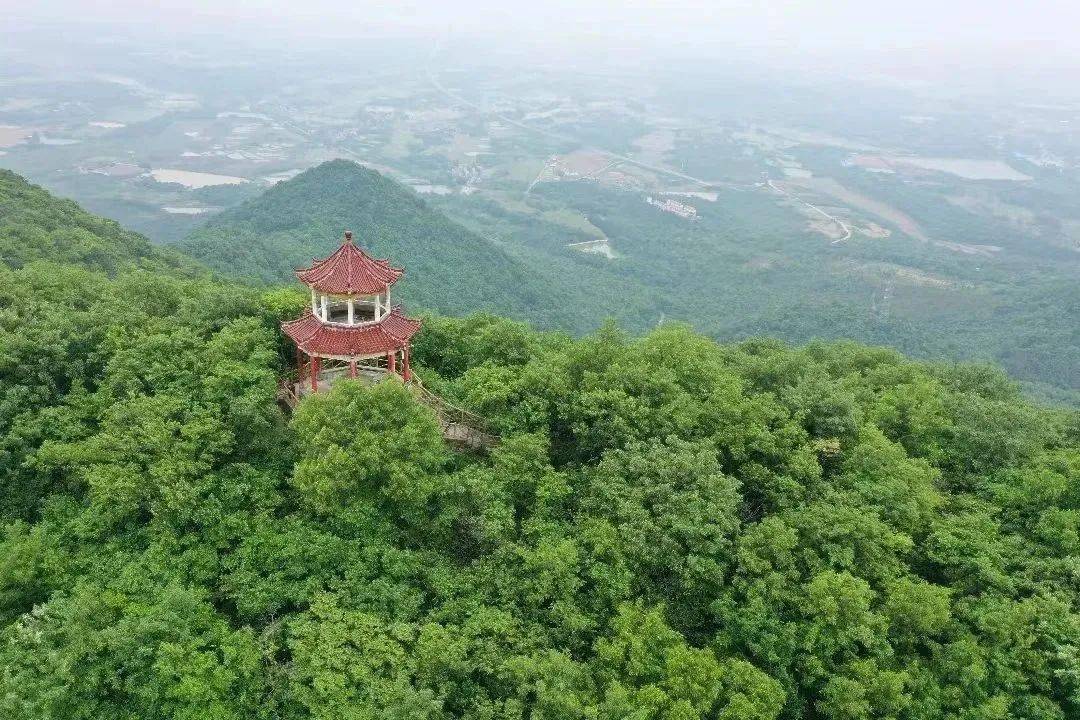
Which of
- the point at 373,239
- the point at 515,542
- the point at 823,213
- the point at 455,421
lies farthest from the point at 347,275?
the point at 823,213

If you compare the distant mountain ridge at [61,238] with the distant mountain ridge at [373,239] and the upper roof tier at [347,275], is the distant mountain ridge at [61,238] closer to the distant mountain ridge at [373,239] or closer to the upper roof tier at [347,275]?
the distant mountain ridge at [373,239]

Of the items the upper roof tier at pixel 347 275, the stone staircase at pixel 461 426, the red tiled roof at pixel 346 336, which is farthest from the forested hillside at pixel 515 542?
the upper roof tier at pixel 347 275

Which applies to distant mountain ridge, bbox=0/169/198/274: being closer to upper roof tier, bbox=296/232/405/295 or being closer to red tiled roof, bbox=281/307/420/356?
red tiled roof, bbox=281/307/420/356

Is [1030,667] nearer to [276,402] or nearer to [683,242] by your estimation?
[276,402]

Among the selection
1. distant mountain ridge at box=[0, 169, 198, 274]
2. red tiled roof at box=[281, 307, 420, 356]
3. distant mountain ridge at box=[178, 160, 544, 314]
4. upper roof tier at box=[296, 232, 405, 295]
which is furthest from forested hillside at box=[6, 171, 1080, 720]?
distant mountain ridge at box=[178, 160, 544, 314]

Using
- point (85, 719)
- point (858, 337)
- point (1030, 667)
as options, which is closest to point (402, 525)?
point (85, 719)

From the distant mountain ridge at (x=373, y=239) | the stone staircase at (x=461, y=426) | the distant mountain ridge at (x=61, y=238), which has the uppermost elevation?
the stone staircase at (x=461, y=426)

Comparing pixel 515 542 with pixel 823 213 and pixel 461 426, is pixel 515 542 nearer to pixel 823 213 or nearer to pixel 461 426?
pixel 461 426
